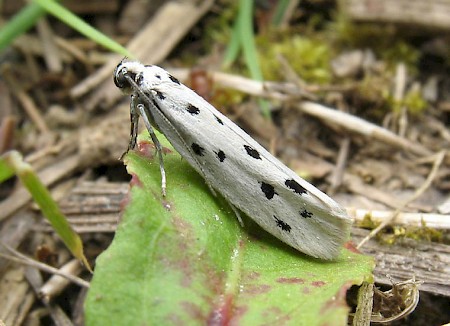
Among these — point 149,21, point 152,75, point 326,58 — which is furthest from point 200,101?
point 149,21

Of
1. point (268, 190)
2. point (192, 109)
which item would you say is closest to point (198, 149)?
point (192, 109)

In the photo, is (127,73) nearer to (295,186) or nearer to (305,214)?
(295,186)

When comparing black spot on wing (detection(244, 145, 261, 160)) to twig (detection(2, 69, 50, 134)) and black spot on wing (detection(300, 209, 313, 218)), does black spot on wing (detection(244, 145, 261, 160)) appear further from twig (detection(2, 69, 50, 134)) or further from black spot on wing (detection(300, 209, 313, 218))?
twig (detection(2, 69, 50, 134))

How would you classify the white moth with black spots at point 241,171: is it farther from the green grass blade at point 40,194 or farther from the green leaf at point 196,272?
the green grass blade at point 40,194

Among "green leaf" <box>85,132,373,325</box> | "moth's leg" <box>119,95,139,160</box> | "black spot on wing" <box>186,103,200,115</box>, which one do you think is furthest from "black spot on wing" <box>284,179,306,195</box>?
"moth's leg" <box>119,95,139,160</box>

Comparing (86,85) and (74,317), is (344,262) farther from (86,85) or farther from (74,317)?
(86,85)
